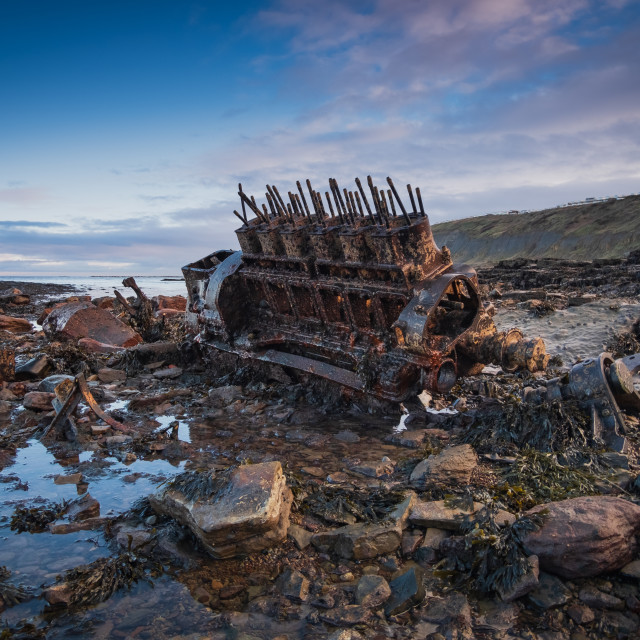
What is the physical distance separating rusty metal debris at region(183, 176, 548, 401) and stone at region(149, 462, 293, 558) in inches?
117

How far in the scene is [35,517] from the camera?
15.2ft

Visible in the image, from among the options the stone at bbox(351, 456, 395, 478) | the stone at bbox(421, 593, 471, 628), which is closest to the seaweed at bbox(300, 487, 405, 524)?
the stone at bbox(351, 456, 395, 478)

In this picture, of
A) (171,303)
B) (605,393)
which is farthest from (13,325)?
(605,393)

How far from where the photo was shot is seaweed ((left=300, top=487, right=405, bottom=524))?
14.1ft

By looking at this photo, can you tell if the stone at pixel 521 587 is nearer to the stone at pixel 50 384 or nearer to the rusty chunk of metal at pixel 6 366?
the stone at pixel 50 384

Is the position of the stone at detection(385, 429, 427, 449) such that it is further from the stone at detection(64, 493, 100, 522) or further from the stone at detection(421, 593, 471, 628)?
the stone at detection(64, 493, 100, 522)

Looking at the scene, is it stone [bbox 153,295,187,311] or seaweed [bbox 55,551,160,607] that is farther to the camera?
stone [bbox 153,295,187,311]

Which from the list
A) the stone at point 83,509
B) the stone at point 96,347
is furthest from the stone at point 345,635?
the stone at point 96,347

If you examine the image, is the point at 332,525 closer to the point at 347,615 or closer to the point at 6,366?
the point at 347,615

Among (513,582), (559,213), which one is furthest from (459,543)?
(559,213)

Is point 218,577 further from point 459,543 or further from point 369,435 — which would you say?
point 369,435

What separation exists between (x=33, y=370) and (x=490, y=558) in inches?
360

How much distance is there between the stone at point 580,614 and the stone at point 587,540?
0.22 metres

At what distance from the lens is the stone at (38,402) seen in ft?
25.5
